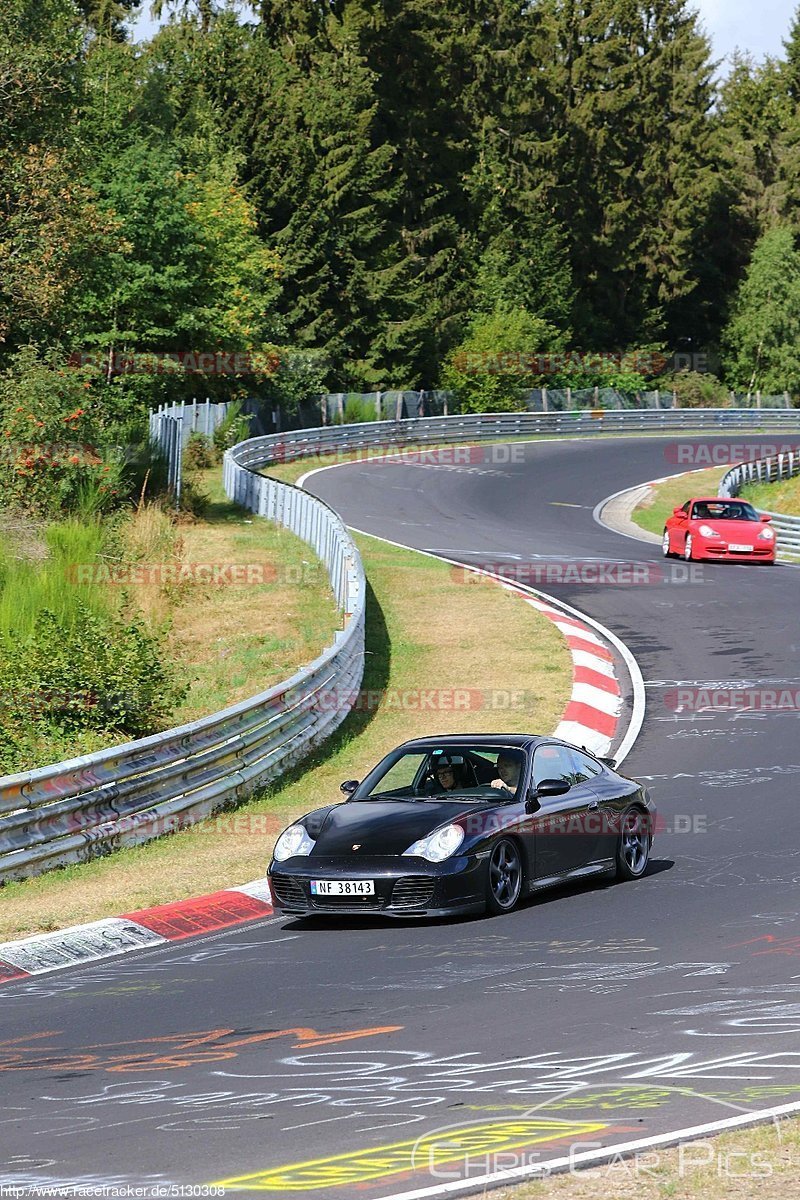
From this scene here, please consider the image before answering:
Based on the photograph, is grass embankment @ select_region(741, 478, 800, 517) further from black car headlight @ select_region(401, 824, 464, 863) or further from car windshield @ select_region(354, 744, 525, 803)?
black car headlight @ select_region(401, 824, 464, 863)

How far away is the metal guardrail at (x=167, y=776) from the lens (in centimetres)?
1302

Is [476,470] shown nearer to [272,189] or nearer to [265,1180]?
[272,189]

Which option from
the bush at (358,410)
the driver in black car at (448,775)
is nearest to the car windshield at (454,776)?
the driver in black car at (448,775)

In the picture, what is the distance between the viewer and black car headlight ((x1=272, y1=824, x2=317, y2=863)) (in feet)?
36.9

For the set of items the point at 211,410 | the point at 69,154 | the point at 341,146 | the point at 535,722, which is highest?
the point at 341,146

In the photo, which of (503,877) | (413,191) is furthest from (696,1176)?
(413,191)

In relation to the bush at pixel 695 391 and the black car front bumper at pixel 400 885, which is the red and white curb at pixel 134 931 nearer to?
the black car front bumper at pixel 400 885

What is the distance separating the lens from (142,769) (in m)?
14.1

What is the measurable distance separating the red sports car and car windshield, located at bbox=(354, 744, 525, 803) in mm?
21252

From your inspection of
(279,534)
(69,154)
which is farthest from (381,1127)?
(69,154)

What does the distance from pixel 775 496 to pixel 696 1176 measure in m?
44.0

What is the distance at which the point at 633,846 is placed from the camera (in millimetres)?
12570

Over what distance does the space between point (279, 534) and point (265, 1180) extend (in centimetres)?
2838

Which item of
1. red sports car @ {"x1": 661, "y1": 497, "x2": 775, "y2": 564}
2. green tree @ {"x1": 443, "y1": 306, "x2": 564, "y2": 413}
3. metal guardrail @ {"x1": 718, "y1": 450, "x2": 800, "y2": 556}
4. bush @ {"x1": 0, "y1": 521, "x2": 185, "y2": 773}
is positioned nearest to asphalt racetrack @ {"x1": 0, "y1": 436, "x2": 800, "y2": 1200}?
bush @ {"x1": 0, "y1": 521, "x2": 185, "y2": 773}
